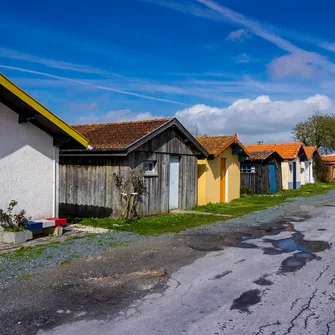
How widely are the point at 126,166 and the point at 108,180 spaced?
937mm

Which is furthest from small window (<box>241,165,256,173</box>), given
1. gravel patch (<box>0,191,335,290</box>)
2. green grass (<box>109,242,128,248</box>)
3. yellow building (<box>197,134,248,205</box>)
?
green grass (<box>109,242,128,248</box>)

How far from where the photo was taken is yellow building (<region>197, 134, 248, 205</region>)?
19.0m

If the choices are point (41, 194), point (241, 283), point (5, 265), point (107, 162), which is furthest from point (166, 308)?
point (107, 162)

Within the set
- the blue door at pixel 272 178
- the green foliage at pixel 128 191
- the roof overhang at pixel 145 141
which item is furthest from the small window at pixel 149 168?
the blue door at pixel 272 178

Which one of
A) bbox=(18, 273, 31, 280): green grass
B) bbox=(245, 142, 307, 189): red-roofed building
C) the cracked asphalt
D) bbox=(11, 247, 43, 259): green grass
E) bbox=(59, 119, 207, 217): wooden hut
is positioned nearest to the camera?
the cracked asphalt

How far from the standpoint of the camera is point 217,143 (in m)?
20.0

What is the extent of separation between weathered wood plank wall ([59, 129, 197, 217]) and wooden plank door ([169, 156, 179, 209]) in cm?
40

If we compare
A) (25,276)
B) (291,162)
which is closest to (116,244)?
(25,276)

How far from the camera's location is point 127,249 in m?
8.88

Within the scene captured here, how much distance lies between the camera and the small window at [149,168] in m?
14.6

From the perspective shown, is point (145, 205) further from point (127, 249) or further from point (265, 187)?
point (265, 187)

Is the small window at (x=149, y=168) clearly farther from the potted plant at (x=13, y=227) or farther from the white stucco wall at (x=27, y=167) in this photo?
the potted plant at (x=13, y=227)

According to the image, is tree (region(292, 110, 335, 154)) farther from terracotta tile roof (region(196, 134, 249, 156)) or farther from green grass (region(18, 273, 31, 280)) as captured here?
green grass (region(18, 273, 31, 280))

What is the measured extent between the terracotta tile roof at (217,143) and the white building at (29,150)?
29.5ft
